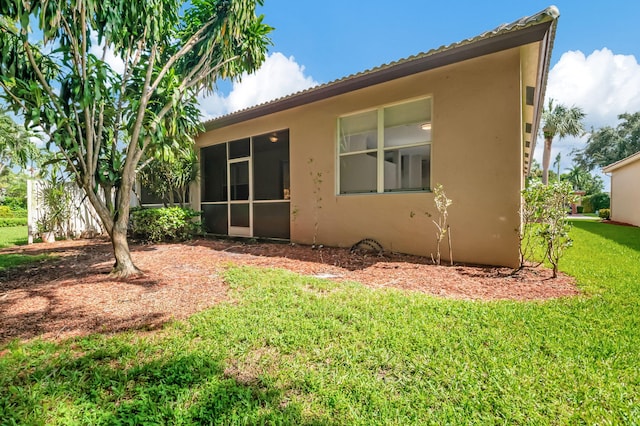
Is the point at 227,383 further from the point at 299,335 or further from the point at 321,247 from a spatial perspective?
the point at 321,247

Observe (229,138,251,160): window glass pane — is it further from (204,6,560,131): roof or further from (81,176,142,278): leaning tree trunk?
(81,176,142,278): leaning tree trunk

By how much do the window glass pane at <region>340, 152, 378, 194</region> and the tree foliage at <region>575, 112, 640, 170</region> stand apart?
44.1 meters

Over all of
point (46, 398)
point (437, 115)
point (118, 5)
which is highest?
point (118, 5)

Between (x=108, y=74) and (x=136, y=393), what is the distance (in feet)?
15.4

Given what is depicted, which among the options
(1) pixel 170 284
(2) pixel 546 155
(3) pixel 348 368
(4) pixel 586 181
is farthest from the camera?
(4) pixel 586 181

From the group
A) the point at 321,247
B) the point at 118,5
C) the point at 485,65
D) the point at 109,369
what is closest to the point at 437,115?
the point at 485,65

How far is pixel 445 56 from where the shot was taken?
16.5ft

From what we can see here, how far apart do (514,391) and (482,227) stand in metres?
3.77

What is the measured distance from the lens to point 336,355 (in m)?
2.21

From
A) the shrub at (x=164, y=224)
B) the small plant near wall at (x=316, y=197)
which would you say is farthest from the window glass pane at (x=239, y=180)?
the small plant near wall at (x=316, y=197)

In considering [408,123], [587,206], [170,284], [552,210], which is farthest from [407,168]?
[587,206]

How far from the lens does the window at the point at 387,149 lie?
5.86m

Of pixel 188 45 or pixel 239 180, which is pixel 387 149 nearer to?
pixel 188 45

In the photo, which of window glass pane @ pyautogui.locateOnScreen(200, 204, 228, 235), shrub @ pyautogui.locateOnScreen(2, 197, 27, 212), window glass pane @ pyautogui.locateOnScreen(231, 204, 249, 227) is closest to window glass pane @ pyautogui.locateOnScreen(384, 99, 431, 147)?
window glass pane @ pyautogui.locateOnScreen(231, 204, 249, 227)
